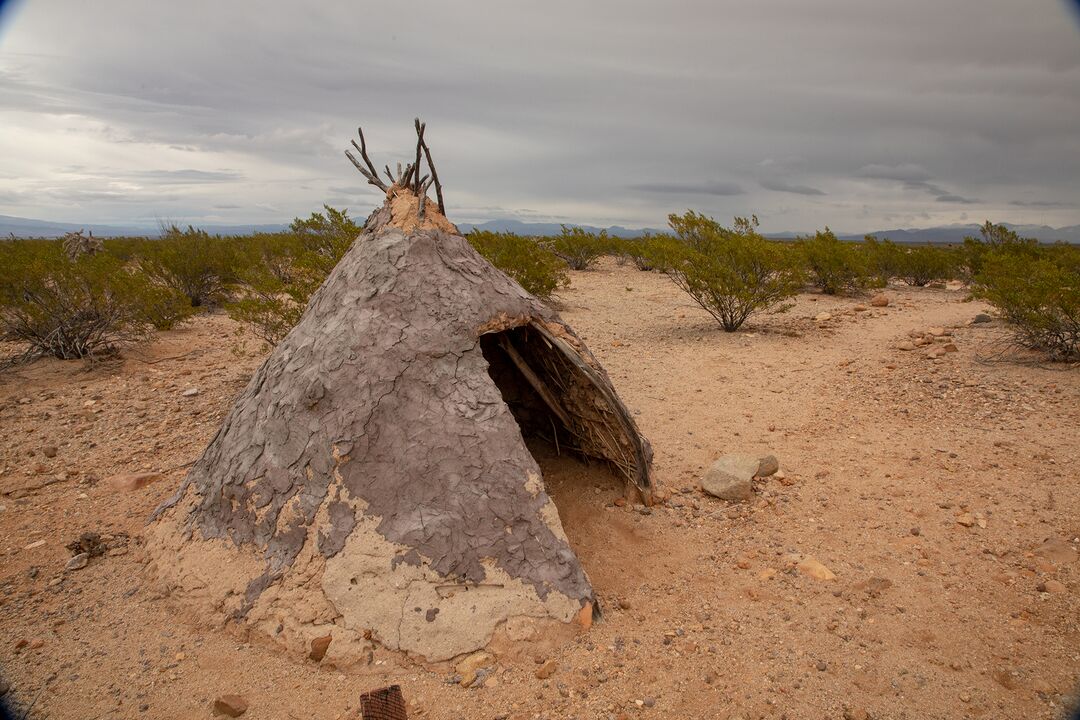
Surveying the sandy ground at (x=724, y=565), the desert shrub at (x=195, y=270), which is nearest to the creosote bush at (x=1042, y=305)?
the sandy ground at (x=724, y=565)

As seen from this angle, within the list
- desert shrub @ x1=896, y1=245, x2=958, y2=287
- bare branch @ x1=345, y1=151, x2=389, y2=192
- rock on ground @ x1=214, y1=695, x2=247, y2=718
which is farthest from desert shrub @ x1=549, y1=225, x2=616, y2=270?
rock on ground @ x1=214, y1=695, x2=247, y2=718

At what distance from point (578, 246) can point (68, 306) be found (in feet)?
51.7

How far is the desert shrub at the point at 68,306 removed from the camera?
8.57 metres

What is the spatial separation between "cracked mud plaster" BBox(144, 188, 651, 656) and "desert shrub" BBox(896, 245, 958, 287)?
17.2 m

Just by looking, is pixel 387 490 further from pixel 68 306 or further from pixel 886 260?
pixel 886 260

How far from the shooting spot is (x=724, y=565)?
4.16 metres

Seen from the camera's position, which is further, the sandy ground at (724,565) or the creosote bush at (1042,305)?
the creosote bush at (1042,305)

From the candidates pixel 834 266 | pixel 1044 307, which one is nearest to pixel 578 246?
pixel 834 266

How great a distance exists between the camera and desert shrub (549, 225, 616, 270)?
2178cm

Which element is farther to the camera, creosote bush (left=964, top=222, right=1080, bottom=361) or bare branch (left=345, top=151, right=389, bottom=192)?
creosote bush (left=964, top=222, right=1080, bottom=361)

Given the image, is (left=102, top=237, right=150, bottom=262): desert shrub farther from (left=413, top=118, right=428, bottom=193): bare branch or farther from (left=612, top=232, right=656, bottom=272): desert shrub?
(left=413, top=118, right=428, bottom=193): bare branch

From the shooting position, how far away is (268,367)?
4.42 metres

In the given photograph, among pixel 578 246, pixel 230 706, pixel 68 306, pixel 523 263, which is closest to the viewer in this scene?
pixel 230 706

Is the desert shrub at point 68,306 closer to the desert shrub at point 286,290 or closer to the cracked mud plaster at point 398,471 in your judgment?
the desert shrub at point 286,290
